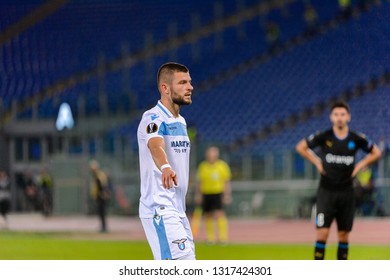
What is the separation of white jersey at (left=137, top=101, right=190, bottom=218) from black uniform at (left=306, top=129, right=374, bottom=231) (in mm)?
2707

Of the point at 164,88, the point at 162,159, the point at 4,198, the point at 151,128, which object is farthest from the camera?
the point at 4,198

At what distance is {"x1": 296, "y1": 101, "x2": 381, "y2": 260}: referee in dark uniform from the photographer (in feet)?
26.1

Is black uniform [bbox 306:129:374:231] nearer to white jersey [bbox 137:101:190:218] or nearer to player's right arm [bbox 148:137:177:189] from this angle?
white jersey [bbox 137:101:190:218]

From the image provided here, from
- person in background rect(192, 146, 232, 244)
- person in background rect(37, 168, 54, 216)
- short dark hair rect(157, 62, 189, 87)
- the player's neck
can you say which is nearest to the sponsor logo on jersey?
the player's neck

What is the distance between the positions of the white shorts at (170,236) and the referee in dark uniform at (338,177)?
9.07ft

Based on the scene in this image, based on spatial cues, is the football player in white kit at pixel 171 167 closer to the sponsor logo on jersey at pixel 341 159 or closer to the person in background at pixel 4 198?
the sponsor logo on jersey at pixel 341 159

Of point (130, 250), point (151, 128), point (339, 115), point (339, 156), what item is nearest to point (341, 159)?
point (339, 156)

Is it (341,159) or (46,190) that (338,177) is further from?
(46,190)

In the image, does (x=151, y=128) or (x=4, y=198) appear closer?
(x=151, y=128)

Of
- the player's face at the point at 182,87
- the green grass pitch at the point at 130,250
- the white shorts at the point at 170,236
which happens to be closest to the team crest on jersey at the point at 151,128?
the player's face at the point at 182,87

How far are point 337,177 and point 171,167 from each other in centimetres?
290

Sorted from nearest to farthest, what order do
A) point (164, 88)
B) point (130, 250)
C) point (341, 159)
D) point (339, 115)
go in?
point (164, 88)
point (339, 115)
point (341, 159)
point (130, 250)

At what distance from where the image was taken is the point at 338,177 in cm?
800

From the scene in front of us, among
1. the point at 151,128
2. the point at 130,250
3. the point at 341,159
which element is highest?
the point at 151,128
